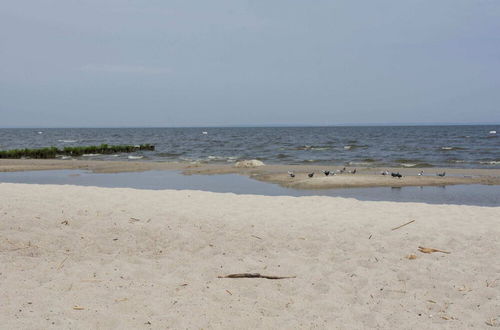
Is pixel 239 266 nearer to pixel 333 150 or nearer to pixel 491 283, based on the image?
pixel 491 283

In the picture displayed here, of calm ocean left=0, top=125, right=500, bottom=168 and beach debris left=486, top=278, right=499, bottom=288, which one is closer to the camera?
beach debris left=486, top=278, right=499, bottom=288

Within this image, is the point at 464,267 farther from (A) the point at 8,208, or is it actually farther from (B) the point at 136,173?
(B) the point at 136,173

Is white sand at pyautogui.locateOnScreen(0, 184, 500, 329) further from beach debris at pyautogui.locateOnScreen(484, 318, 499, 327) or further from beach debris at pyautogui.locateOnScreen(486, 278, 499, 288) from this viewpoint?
beach debris at pyautogui.locateOnScreen(484, 318, 499, 327)

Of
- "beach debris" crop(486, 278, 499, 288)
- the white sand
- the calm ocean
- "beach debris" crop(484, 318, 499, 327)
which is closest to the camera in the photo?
"beach debris" crop(484, 318, 499, 327)

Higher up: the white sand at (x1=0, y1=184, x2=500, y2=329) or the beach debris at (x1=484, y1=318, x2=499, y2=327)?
the white sand at (x1=0, y1=184, x2=500, y2=329)

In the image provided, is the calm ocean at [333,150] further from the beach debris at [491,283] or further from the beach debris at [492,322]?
the beach debris at [492,322]

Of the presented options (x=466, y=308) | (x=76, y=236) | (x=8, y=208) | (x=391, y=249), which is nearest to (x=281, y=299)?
(x=466, y=308)

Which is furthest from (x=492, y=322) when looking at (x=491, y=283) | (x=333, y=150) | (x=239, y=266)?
(x=333, y=150)

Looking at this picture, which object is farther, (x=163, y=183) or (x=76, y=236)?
(x=163, y=183)

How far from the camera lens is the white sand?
187 inches

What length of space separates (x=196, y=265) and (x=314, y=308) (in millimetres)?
1964

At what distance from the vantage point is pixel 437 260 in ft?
21.3

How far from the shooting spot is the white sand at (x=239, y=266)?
4.75 metres

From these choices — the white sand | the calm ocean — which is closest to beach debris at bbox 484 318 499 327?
the white sand
